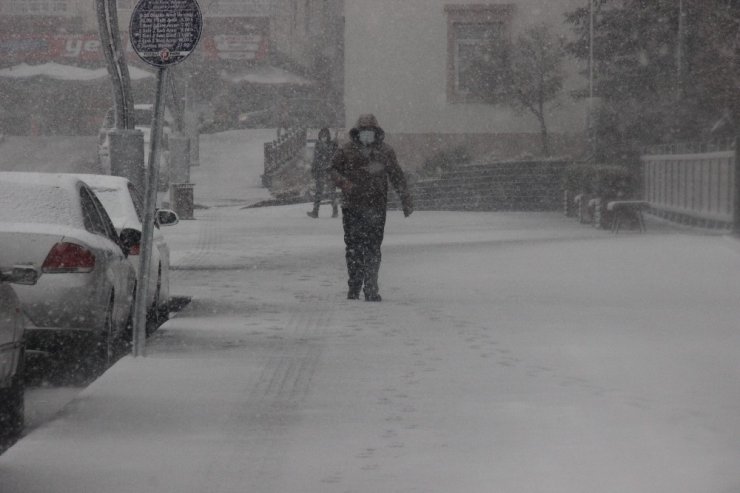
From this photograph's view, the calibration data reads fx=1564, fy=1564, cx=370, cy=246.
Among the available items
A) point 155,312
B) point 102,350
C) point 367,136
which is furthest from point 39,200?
point 367,136

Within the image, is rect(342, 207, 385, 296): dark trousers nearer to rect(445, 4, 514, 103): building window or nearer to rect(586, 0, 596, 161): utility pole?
rect(586, 0, 596, 161): utility pole

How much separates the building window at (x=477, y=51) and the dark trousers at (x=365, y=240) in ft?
89.6

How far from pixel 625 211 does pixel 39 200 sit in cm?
1651

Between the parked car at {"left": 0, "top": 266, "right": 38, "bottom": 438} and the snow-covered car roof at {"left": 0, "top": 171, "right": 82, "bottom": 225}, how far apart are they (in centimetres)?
259

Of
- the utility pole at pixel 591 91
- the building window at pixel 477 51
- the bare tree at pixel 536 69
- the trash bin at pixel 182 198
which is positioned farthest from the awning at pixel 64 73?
the trash bin at pixel 182 198

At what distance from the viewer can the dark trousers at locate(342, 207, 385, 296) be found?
14.9 meters

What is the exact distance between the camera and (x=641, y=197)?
111ft

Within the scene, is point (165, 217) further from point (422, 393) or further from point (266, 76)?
point (266, 76)

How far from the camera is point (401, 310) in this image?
46.4ft

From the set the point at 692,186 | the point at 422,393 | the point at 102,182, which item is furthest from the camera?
the point at 692,186

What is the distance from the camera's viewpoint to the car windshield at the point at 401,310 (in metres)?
7.48

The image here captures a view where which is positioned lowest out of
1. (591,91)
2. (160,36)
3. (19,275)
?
(19,275)

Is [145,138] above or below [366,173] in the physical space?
below

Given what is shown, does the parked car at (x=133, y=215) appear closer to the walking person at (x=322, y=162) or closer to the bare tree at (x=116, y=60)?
the bare tree at (x=116, y=60)
